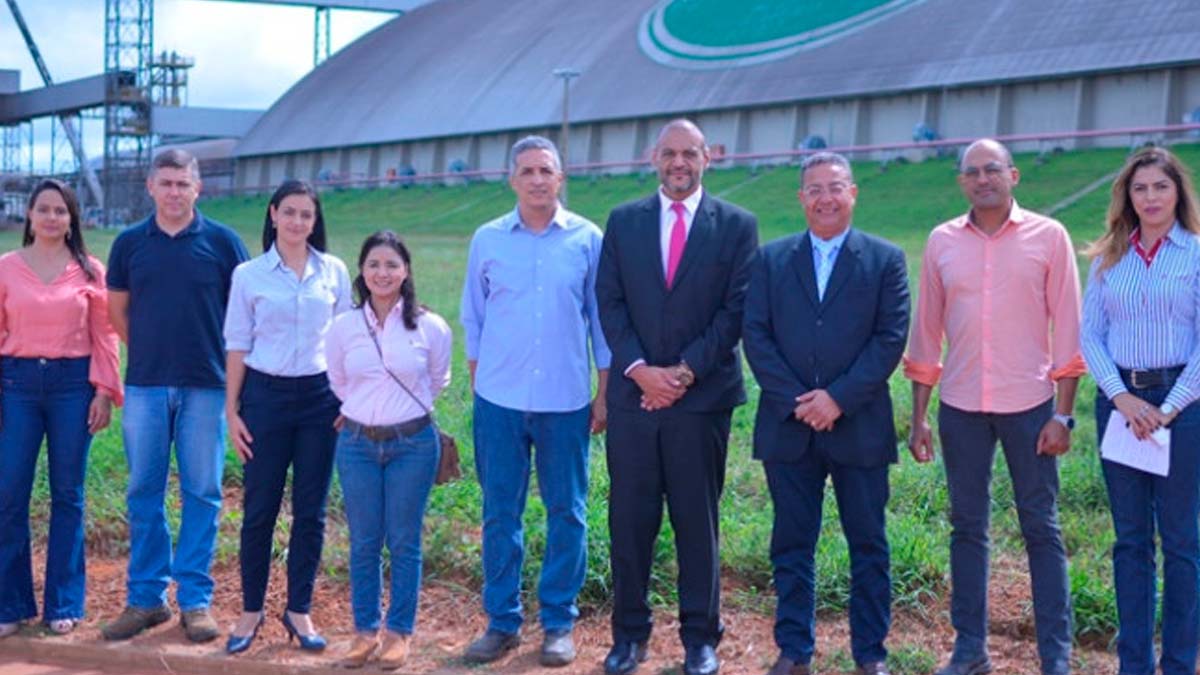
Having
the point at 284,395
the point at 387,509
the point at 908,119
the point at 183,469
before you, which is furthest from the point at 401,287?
the point at 908,119

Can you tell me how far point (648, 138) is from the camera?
46.3 meters

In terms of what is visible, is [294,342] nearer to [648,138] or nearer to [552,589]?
[552,589]

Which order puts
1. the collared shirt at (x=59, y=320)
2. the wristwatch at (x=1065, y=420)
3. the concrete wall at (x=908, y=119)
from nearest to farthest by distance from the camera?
1. the wristwatch at (x=1065, y=420)
2. the collared shirt at (x=59, y=320)
3. the concrete wall at (x=908, y=119)

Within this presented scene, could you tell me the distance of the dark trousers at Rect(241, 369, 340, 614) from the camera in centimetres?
627

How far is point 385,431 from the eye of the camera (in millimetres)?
6082

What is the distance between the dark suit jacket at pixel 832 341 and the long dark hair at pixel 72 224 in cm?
307

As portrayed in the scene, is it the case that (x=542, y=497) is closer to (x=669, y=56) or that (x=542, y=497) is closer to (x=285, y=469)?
(x=285, y=469)

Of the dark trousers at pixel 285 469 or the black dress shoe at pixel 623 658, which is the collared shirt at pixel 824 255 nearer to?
the black dress shoe at pixel 623 658

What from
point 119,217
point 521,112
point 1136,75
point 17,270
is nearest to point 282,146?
point 119,217

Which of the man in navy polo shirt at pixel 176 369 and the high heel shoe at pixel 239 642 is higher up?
the man in navy polo shirt at pixel 176 369

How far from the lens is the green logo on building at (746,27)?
44.2m

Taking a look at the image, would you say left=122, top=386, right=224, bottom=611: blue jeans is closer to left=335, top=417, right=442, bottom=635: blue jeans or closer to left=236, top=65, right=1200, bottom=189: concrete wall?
left=335, top=417, right=442, bottom=635: blue jeans

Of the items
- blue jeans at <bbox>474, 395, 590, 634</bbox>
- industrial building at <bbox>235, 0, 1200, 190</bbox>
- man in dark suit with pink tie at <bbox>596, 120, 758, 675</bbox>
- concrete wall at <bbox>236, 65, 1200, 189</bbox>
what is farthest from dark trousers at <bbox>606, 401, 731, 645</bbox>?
concrete wall at <bbox>236, 65, 1200, 189</bbox>

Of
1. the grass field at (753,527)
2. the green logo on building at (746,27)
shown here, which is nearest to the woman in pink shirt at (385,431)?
the grass field at (753,527)
